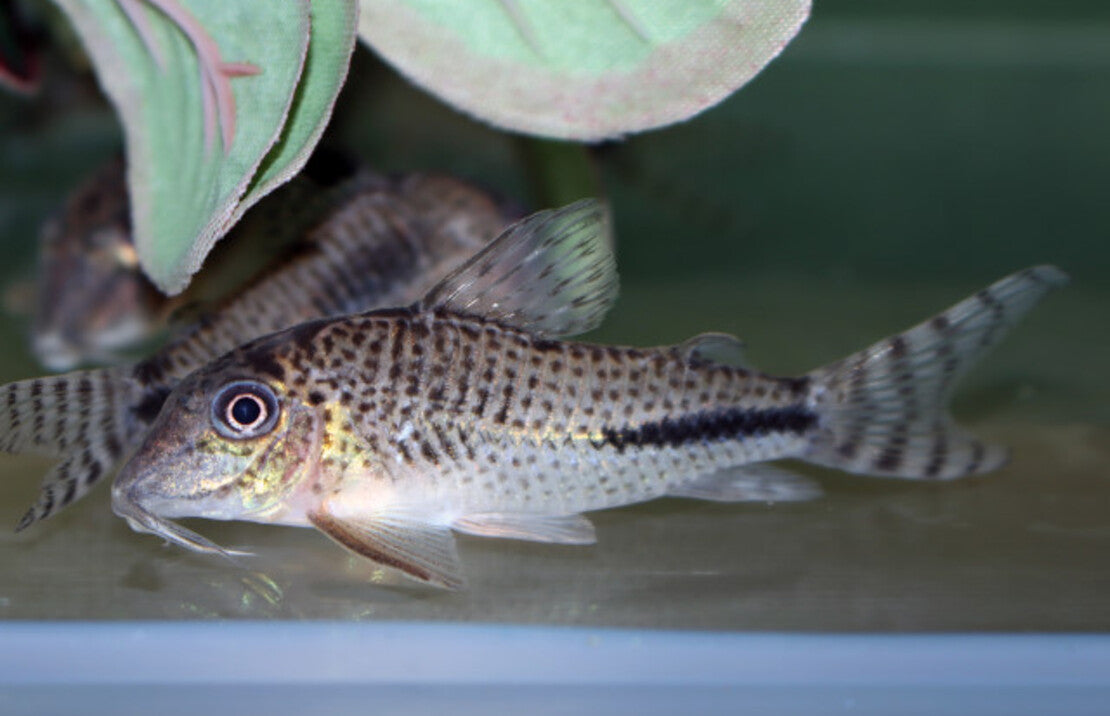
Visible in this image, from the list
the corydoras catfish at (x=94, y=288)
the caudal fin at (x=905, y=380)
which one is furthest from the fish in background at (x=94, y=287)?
the caudal fin at (x=905, y=380)

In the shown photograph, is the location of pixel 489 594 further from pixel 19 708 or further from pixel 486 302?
pixel 19 708

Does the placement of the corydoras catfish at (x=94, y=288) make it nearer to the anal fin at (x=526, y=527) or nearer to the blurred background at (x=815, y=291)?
the blurred background at (x=815, y=291)

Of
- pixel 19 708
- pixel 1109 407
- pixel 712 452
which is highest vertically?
pixel 1109 407

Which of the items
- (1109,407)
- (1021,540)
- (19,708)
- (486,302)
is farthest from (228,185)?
(1109,407)

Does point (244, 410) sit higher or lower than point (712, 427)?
lower

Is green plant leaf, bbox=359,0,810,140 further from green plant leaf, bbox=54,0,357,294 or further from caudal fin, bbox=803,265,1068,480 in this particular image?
caudal fin, bbox=803,265,1068,480

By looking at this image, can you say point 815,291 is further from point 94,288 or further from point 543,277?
point 543,277

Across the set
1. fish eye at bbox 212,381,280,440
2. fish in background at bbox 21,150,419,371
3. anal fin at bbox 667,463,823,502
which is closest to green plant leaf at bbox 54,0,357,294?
fish eye at bbox 212,381,280,440

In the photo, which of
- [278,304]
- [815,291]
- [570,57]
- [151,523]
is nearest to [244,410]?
[151,523]
